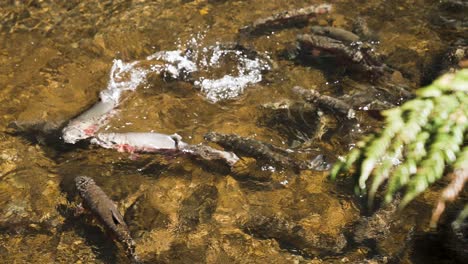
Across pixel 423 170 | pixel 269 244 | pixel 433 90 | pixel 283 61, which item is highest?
pixel 433 90

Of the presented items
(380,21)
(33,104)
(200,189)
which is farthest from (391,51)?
(33,104)

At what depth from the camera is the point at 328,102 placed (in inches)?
229

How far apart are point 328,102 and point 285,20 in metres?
2.21

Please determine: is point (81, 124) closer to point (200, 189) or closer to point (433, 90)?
point (200, 189)

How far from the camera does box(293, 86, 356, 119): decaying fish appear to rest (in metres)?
5.69

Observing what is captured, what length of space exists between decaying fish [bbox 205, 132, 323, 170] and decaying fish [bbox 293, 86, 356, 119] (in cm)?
84

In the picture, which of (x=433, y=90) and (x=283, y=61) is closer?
(x=433, y=90)

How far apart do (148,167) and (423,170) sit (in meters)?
3.41

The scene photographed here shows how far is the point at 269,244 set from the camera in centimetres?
459

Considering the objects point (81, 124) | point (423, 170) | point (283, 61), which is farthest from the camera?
point (283, 61)

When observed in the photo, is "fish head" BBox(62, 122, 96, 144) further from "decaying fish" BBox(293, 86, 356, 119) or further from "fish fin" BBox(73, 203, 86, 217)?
"decaying fish" BBox(293, 86, 356, 119)

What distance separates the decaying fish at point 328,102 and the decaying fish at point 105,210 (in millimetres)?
2753

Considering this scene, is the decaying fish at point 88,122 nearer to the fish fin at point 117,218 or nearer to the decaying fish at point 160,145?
the decaying fish at point 160,145

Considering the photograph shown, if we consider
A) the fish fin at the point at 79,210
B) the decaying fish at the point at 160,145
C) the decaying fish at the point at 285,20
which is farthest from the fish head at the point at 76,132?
the decaying fish at the point at 285,20
